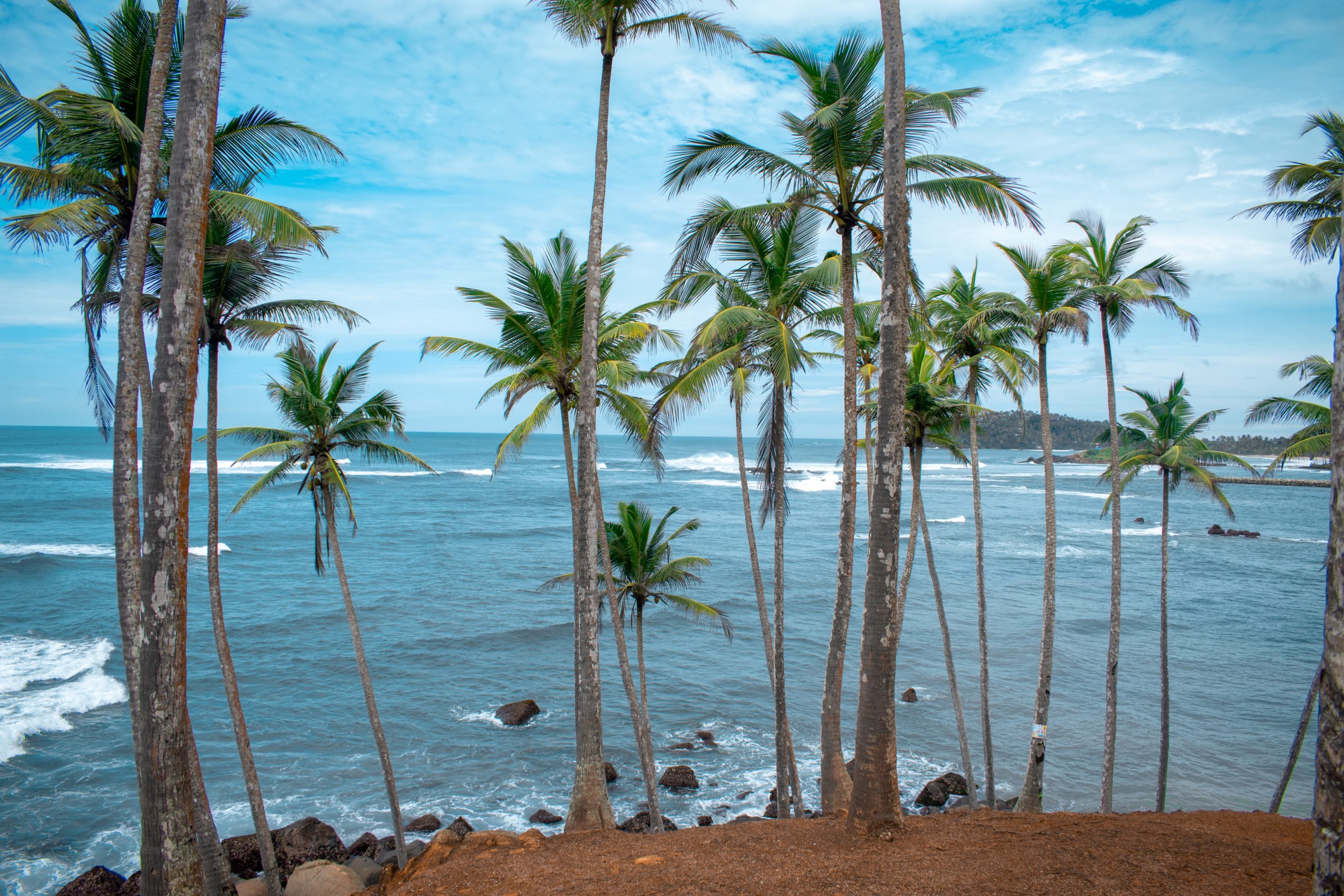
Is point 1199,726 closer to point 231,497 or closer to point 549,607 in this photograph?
point 549,607

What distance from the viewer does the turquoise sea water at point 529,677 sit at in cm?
1602

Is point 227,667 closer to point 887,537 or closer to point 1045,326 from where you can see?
point 887,537

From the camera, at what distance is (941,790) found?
15.8 metres

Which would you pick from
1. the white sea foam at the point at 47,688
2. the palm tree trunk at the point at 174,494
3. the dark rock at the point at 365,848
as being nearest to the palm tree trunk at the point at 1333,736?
the palm tree trunk at the point at 174,494

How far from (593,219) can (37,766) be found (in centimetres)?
1857

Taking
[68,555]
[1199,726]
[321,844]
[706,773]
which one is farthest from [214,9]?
[68,555]

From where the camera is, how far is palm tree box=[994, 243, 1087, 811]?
12141 mm

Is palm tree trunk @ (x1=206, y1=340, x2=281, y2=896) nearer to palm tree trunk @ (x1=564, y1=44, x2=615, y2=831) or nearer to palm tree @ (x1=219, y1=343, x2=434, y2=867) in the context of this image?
palm tree @ (x1=219, y1=343, x2=434, y2=867)

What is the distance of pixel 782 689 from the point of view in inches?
466

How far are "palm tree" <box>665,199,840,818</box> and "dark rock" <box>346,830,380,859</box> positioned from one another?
781 centimetres

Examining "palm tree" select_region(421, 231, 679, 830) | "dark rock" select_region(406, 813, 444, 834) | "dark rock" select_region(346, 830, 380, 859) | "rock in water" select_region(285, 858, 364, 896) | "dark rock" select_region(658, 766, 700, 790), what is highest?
"palm tree" select_region(421, 231, 679, 830)

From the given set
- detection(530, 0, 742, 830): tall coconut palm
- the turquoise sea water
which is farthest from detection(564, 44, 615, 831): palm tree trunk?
the turquoise sea water

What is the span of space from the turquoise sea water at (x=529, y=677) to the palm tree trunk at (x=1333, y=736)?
42.5 feet

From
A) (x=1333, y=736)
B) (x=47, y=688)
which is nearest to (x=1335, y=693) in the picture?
(x=1333, y=736)
